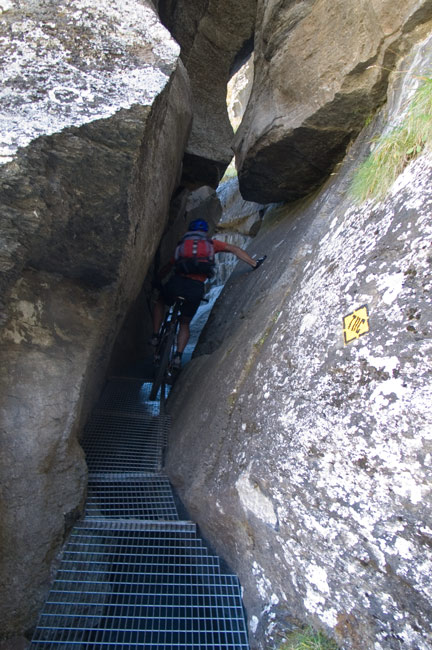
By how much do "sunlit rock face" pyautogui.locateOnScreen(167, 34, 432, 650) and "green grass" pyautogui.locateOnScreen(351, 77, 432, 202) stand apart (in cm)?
14

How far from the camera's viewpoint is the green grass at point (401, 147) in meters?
2.60

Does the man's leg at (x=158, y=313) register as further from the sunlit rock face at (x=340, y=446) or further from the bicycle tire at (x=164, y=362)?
the sunlit rock face at (x=340, y=446)

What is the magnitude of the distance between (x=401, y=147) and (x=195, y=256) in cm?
336

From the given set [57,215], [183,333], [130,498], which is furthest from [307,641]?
[183,333]

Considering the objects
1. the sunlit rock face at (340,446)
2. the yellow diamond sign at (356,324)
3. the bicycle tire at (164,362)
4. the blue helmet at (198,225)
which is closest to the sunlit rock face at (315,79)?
the sunlit rock face at (340,446)

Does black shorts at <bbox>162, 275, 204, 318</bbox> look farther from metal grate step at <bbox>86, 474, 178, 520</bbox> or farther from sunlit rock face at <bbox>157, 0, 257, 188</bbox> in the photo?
sunlit rock face at <bbox>157, 0, 257, 188</bbox>

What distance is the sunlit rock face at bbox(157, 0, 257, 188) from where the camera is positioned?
7539mm

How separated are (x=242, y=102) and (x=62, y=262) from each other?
87.6 feet

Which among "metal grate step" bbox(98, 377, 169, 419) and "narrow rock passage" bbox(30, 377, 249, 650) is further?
"metal grate step" bbox(98, 377, 169, 419)

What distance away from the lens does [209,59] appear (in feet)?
26.2

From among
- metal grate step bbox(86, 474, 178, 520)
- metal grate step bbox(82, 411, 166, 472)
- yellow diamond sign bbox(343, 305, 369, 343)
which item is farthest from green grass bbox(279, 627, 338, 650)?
metal grate step bbox(82, 411, 166, 472)

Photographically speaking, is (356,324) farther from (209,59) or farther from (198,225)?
(209,59)

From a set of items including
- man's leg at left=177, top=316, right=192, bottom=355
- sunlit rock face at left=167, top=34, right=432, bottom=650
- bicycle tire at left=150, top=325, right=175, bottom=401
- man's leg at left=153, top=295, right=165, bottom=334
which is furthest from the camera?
man's leg at left=153, top=295, right=165, bottom=334

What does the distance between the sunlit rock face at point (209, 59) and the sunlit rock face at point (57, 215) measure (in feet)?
15.7
